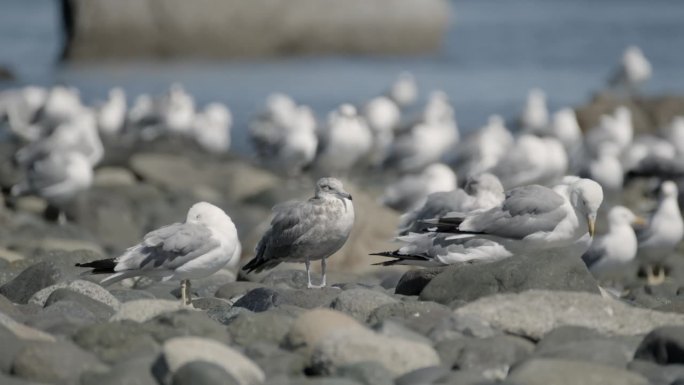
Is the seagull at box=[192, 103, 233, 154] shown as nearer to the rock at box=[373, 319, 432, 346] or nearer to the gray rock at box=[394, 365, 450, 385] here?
the rock at box=[373, 319, 432, 346]

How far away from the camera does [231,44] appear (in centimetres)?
3719

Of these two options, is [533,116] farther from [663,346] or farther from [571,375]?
[571,375]

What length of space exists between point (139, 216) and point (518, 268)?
8.35m

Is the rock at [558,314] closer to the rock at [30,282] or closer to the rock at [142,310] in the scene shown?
the rock at [142,310]

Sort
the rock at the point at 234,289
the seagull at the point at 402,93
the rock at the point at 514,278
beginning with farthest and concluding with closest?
the seagull at the point at 402,93, the rock at the point at 234,289, the rock at the point at 514,278

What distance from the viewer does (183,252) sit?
757 cm

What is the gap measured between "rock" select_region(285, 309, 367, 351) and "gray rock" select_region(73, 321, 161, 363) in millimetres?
575

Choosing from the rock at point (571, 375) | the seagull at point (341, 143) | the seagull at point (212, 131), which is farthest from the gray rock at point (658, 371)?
the seagull at point (212, 131)

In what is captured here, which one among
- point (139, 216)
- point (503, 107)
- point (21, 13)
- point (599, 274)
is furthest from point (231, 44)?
point (599, 274)

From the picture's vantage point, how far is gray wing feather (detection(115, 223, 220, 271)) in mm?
7570

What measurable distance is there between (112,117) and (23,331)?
17138mm

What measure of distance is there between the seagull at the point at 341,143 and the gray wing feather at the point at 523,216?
10.3m

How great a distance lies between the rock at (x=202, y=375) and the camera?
5250 millimetres

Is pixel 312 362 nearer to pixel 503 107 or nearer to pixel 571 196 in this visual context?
pixel 571 196
